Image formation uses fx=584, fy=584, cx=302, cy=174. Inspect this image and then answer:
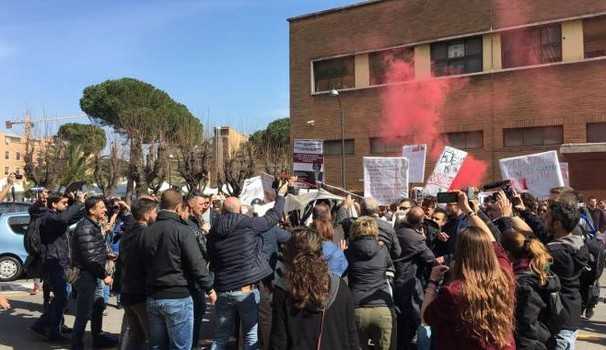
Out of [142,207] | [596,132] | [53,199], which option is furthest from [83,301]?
[596,132]

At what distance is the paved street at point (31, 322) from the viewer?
683 cm

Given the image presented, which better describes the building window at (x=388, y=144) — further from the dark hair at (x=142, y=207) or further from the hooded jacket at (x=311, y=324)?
the hooded jacket at (x=311, y=324)

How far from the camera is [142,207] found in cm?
567

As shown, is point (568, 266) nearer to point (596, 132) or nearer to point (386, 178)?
point (386, 178)

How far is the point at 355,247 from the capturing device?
5125 mm

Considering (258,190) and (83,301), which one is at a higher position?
(258,190)

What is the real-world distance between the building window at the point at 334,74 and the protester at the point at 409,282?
76.1ft

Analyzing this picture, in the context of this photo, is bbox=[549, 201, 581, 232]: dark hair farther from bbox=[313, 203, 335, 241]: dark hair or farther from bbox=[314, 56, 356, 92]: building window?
bbox=[314, 56, 356, 92]: building window

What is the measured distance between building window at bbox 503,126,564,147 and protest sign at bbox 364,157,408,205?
12.9 meters

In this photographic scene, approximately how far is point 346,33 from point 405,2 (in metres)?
3.30

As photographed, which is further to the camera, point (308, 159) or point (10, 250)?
point (308, 159)

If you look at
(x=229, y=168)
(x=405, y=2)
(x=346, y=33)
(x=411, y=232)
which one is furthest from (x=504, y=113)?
(x=411, y=232)

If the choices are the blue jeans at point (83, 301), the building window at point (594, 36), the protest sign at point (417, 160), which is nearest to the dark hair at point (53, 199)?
the blue jeans at point (83, 301)

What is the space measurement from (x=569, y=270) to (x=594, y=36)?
21403 mm
